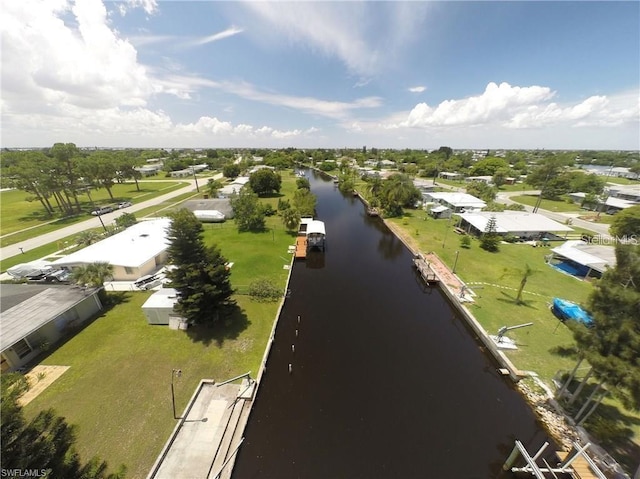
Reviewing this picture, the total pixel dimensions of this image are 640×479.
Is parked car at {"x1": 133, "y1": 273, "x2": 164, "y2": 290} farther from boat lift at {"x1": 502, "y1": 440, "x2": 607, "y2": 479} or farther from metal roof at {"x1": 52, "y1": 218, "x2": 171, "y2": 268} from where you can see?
boat lift at {"x1": 502, "y1": 440, "x2": 607, "y2": 479}

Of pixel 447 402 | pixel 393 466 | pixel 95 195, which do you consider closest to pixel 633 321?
pixel 447 402

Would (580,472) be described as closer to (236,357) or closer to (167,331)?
(236,357)

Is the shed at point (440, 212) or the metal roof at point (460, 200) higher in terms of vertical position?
the metal roof at point (460, 200)

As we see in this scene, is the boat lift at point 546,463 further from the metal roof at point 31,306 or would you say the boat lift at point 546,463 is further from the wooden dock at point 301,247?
the metal roof at point 31,306

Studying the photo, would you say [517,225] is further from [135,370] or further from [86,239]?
[86,239]

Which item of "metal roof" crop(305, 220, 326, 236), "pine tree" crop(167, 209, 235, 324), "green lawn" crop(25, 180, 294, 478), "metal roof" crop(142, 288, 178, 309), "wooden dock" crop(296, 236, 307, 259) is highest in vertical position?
"pine tree" crop(167, 209, 235, 324)

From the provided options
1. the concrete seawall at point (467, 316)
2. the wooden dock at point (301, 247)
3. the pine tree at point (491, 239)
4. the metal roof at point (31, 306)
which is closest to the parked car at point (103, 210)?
the metal roof at point (31, 306)

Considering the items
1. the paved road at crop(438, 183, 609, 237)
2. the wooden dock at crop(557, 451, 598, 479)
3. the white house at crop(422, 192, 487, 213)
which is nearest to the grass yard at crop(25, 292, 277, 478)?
the wooden dock at crop(557, 451, 598, 479)
